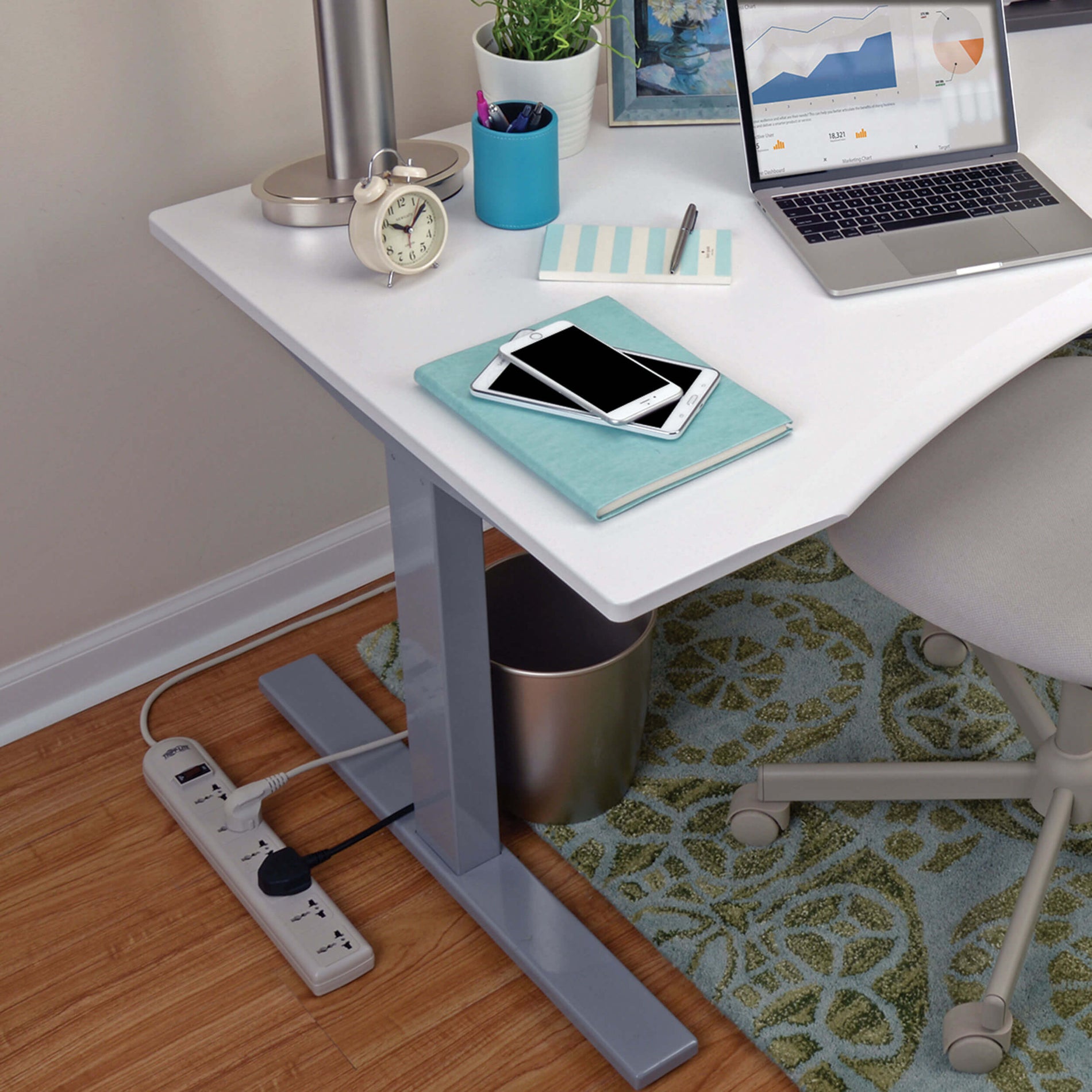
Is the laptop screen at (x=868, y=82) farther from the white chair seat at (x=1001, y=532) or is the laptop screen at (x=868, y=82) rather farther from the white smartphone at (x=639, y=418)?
the white smartphone at (x=639, y=418)

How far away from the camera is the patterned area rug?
142 cm

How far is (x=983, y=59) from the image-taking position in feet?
4.83

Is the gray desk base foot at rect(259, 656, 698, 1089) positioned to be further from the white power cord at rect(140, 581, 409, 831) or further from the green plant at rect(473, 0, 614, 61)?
the green plant at rect(473, 0, 614, 61)

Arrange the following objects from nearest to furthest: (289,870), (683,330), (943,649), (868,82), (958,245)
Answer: (683,330) < (958,245) < (868,82) < (289,870) < (943,649)

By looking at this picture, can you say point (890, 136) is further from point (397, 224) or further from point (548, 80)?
point (397, 224)

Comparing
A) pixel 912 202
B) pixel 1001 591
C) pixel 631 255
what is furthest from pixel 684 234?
pixel 1001 591

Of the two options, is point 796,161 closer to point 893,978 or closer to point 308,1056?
point 893,978

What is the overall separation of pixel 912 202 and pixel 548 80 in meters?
0.43

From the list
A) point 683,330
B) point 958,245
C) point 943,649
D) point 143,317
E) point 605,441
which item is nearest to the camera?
point 605,441

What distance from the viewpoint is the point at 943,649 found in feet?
6.09

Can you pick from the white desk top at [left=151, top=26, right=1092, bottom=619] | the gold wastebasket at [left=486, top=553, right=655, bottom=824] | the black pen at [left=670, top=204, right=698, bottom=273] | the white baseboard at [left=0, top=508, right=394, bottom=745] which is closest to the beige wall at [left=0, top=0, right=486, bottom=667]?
the white baseboard at [left=0, top=508, right=394, bottom=745]

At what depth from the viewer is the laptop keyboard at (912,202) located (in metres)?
1.37

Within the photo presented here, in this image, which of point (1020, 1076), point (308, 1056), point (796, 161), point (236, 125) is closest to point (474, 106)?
point (236, 125)

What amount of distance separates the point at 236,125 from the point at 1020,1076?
145 centimetres
